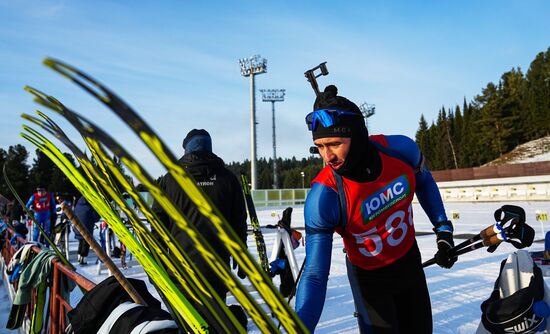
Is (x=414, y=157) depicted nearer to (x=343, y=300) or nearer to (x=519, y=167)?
(x=343, y=300)

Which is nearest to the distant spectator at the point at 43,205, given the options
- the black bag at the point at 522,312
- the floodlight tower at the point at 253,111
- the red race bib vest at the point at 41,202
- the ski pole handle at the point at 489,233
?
the red race bib vest at the point at 41,202

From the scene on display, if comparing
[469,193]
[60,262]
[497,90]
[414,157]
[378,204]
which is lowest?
[469,193]

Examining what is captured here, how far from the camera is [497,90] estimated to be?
213 ft

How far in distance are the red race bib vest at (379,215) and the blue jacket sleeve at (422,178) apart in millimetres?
85

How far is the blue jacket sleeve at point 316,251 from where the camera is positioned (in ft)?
5.61

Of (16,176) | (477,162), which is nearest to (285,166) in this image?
(477,162)

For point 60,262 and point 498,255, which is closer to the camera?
point 60,262

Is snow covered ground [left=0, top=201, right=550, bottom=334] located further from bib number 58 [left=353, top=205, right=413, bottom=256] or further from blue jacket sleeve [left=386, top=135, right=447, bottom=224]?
bib number 58 [left=353, top=205, right=413, bottom=256]

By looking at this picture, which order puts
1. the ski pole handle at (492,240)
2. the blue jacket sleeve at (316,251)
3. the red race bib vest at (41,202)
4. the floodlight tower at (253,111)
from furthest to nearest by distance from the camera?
1. the floodlight tower at (253,111)
2. the red race bib vest at (41,202)
3. the ski pole handle at (492,240)
4. the blue jacket sleeve at (316,251)

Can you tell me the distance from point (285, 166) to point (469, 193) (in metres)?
112

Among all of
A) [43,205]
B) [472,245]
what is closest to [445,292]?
[472,245]

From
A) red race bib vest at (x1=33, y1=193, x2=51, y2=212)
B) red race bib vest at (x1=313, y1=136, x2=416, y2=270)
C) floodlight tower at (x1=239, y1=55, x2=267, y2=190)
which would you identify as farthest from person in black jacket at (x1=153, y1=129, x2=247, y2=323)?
floodlight tower at (x1=239, y1=55, x2=267, y2=190)

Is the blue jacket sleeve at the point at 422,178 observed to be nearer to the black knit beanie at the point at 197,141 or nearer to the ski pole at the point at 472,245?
the ski pole at the point at 472,245

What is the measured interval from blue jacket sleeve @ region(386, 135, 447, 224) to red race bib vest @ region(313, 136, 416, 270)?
0.08 meters
